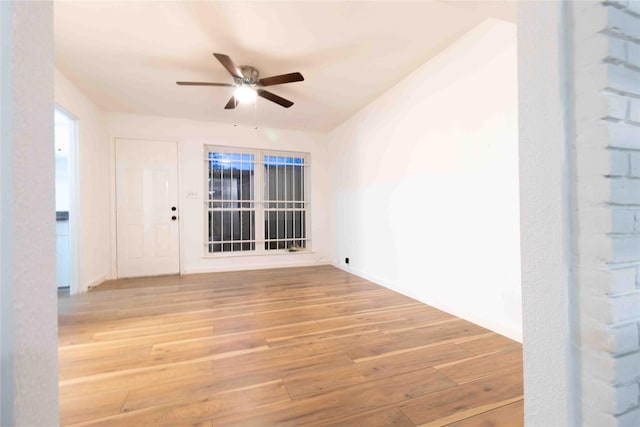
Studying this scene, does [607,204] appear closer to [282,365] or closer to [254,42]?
[282,365]

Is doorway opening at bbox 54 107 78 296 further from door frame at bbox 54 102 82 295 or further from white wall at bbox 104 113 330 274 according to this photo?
white wall at bbox 104 113 330 274

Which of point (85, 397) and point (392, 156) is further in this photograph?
point (392, 156)

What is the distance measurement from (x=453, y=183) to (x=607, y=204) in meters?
1.83

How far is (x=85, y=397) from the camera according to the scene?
1396mm

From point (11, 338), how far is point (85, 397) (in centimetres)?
142

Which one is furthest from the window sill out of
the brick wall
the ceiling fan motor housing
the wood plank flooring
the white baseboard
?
the brick wall

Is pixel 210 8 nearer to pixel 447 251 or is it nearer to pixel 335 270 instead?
pixel 447 251

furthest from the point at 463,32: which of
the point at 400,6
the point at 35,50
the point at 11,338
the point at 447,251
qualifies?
the point at 11,338

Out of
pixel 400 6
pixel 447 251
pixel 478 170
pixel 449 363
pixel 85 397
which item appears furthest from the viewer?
pixel 447 251

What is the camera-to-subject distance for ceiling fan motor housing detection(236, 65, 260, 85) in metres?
2.78

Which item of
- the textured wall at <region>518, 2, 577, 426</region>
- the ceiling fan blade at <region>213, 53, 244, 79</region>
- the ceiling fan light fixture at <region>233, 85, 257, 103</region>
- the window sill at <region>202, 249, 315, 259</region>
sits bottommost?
the window sill at <region>202, 249, 315, 259</region>

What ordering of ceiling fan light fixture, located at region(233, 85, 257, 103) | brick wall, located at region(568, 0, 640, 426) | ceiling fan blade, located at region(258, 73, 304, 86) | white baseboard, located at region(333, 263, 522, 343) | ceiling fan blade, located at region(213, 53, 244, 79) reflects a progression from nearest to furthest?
brick wall, located at region(568, 0, 640, 426) → white baseboard, located at region(333, 263, 522, 343) → ceiling fan blade, located at region(213, 53, 244, 79) → ceiling fan blade, located at region(258, 73, 304, 86) → ceiling fan light fixture, located at region(233, 85, 257, 103)

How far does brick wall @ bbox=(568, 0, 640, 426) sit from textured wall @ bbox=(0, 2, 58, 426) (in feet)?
4.21

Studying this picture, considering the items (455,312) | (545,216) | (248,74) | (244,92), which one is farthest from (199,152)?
(545,216)
